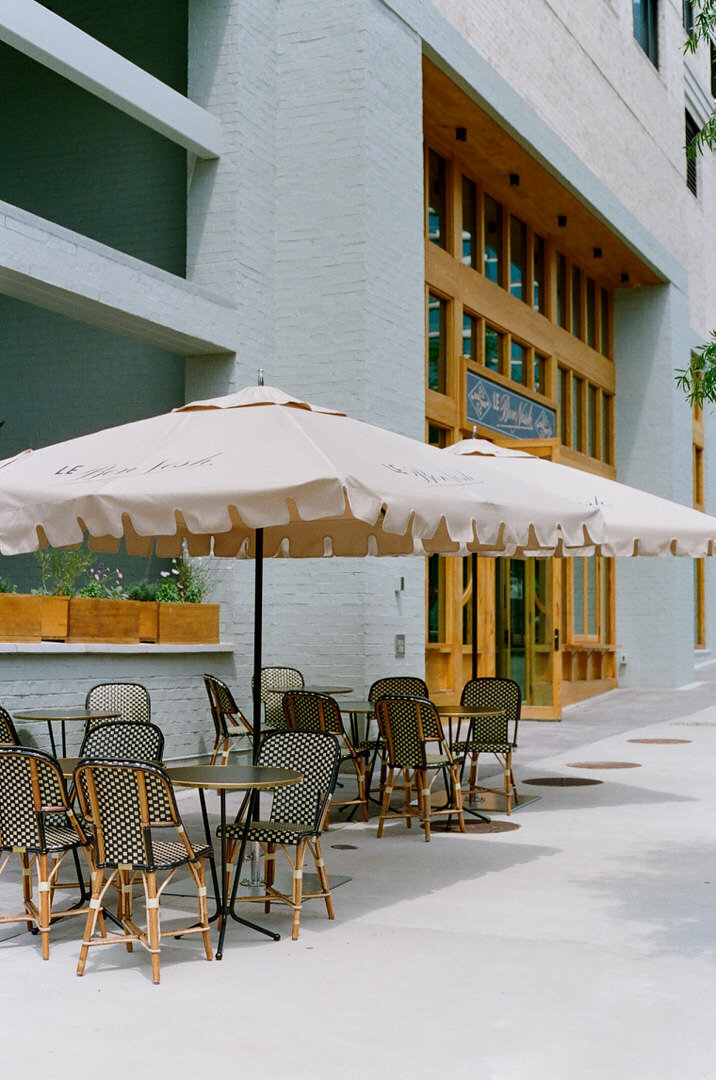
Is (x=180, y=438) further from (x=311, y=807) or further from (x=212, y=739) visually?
(x=212, y=739)

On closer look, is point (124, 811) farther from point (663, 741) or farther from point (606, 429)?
point (606, 429)

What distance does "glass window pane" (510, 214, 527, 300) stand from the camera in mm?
20656

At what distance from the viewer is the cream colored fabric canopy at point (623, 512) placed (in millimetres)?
9703

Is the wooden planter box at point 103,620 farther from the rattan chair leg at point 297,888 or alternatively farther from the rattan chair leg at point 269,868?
the rattan chair leg at point 297,888

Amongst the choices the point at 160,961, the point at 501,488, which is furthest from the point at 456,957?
the point at 501,488

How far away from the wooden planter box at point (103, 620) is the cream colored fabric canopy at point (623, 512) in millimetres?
3314

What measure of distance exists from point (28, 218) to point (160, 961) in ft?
22.3

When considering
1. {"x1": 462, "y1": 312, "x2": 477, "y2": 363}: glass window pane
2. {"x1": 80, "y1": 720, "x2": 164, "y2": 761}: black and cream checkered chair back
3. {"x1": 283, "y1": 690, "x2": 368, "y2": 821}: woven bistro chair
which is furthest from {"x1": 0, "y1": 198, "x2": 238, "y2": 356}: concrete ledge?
{"x1": 462, "y1": 312, "x2": 477, "y2": 363}: glass window pane

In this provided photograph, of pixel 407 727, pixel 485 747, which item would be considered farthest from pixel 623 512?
pixel 407 727

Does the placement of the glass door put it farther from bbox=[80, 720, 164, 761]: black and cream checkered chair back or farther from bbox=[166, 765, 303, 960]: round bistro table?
bbox=[166, 765, 303, 960]: round bistro table

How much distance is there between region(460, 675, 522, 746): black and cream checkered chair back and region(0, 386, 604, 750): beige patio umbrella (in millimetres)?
3349

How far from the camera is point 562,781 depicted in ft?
39.1

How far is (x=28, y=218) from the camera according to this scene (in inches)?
414

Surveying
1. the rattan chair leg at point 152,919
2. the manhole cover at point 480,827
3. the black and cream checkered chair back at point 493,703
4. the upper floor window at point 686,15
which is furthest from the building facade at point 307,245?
the upper floor window at point 686,15
